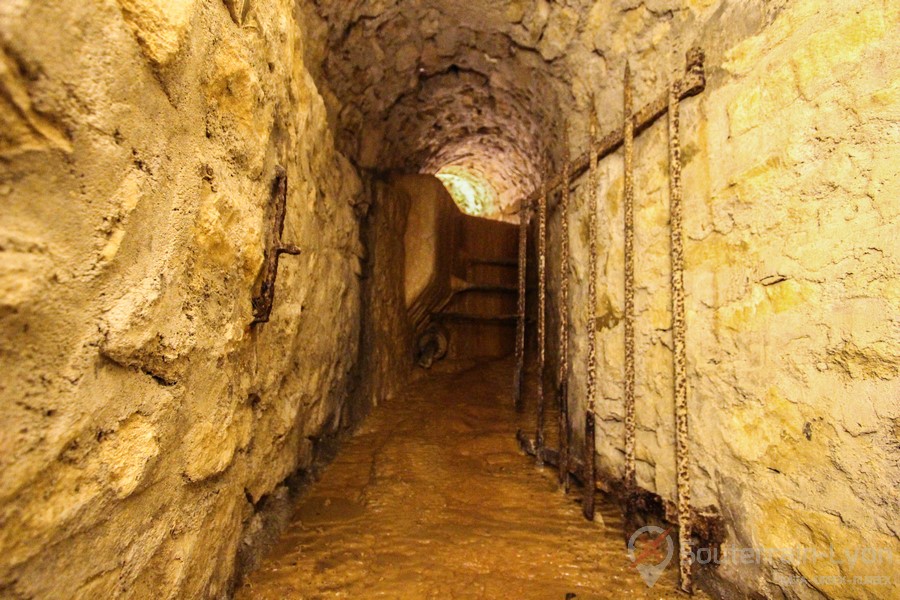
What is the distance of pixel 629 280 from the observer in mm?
1956

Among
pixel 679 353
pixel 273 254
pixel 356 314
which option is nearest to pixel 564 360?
pixel 679 353

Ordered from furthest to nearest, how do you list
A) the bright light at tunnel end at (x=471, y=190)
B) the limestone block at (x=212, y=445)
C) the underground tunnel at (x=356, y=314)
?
the bright light at tunnel end at (x=471, y=190) < the limestone block at (x=212, y=445) < the underground tunnel at (x=356, y=314)

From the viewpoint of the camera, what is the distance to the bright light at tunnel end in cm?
585

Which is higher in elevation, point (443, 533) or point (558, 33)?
point (558, 33)

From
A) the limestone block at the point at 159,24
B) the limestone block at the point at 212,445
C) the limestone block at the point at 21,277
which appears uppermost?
the limestone block at the point at 159,24

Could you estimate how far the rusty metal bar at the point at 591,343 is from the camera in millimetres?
2059

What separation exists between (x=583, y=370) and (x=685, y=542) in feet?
3.23

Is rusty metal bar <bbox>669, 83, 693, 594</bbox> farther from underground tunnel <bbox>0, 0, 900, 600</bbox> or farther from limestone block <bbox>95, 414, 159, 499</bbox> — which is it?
limestone block <bbox>95, 414, 159, 499</bbox>

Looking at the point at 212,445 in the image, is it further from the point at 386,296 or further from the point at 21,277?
the point at 386,296

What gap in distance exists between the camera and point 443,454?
2.72 m

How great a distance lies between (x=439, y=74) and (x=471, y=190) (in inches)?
115

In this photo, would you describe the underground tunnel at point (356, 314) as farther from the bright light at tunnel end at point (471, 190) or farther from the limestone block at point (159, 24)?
the bright light at tunnel end at point (471, 190)

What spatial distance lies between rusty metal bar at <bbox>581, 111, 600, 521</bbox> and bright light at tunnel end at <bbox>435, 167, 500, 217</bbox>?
11.6 ft

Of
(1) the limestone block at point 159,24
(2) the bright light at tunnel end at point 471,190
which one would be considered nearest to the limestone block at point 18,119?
(1) the limestone block at point 159,24
